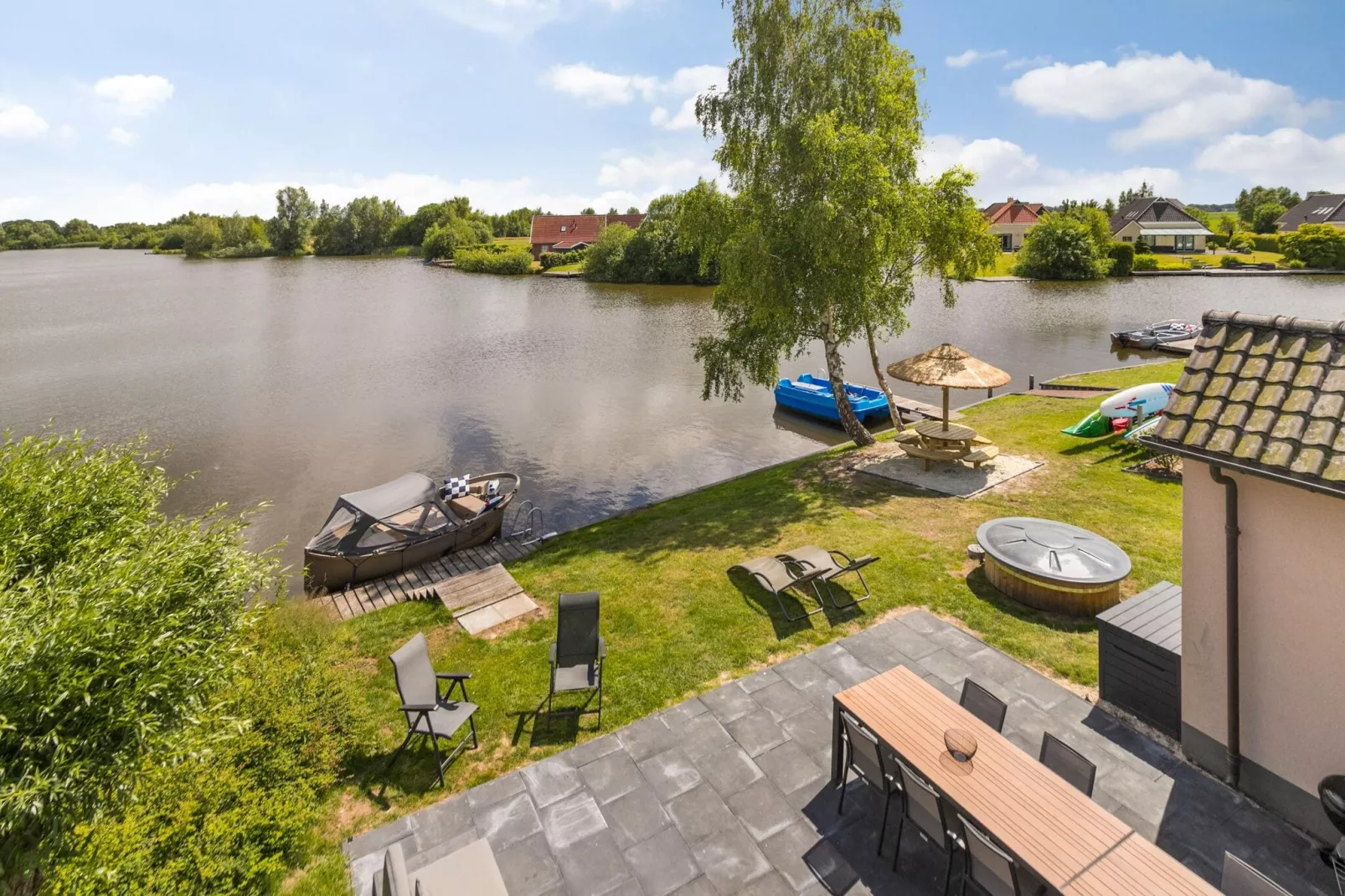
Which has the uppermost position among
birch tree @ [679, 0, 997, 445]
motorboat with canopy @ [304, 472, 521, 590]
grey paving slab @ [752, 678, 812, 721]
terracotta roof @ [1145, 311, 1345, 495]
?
birch tree @ [679, 0, 997, 445]

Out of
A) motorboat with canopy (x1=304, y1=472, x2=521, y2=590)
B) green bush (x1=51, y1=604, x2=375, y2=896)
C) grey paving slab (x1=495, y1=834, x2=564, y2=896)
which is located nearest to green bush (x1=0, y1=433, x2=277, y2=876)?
green bush (x1=51, y1=604, x2=375, y2=896)

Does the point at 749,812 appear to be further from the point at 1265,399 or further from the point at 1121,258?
the point at 1121,258

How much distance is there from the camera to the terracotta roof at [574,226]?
88.9 meters

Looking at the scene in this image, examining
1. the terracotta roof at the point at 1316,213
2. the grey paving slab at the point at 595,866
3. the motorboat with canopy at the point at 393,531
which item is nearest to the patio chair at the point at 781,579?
the grey paving slab at the point at 595,866

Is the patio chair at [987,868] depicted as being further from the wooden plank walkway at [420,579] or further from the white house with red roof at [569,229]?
the white house with red roof at [569,229]

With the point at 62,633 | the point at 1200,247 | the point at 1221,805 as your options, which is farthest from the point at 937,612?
the point at 1200,247

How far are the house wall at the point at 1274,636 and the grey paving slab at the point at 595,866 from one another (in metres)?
5.28

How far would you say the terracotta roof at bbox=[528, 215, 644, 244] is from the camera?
88875 mm

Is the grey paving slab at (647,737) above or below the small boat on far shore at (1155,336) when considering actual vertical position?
below

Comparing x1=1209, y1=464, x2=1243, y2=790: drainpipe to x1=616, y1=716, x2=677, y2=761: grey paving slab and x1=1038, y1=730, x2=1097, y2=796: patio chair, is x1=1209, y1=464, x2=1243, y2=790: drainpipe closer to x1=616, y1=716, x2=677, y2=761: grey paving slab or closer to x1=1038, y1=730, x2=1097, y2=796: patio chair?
x1=1038, y1=730, x2=1097, y2=796: patio chair

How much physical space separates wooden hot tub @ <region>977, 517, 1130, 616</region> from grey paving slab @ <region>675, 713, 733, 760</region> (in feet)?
15.6

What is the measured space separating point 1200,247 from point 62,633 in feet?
346

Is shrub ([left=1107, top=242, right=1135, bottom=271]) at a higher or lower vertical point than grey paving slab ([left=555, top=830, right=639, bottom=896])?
higher

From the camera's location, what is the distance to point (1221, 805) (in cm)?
569
